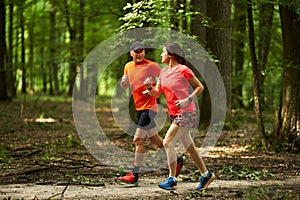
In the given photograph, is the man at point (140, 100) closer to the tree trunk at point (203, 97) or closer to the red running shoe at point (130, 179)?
the red running shoe at point (130, 179)

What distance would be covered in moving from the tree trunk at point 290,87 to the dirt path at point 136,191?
9.04 feet

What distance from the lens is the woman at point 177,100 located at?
6.41m

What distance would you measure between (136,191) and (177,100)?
1.44 metres

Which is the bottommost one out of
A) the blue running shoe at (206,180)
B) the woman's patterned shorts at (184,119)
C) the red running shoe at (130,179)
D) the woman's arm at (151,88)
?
the red running shoe at (130,179)

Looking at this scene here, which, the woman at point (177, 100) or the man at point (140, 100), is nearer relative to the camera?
the woman at point (177, 100)

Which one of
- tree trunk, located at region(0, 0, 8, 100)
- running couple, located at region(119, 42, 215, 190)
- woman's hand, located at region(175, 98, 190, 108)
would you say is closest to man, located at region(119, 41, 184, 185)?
running couple, located at region(119, 42, 215, 190)

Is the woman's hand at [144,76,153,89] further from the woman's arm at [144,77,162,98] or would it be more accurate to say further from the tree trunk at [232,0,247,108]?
the tree trunk at [232,0,247,108]

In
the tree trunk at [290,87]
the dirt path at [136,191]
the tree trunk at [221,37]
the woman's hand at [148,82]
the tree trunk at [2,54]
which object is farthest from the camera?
the tree trunk at [2,54]

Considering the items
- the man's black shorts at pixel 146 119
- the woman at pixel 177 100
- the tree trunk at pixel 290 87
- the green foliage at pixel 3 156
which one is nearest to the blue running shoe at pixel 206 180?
the woman at pixel 177 100

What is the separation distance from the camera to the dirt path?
625cm

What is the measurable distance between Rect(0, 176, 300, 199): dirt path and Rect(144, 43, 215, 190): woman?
0.85 feet

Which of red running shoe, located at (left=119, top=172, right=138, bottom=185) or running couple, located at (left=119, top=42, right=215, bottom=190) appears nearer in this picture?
running couple, located at (left=119, top=42, right=215, bottom=190)

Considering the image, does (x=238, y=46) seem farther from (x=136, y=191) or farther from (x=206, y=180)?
(x=136, y=191)

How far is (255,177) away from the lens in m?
7.80
